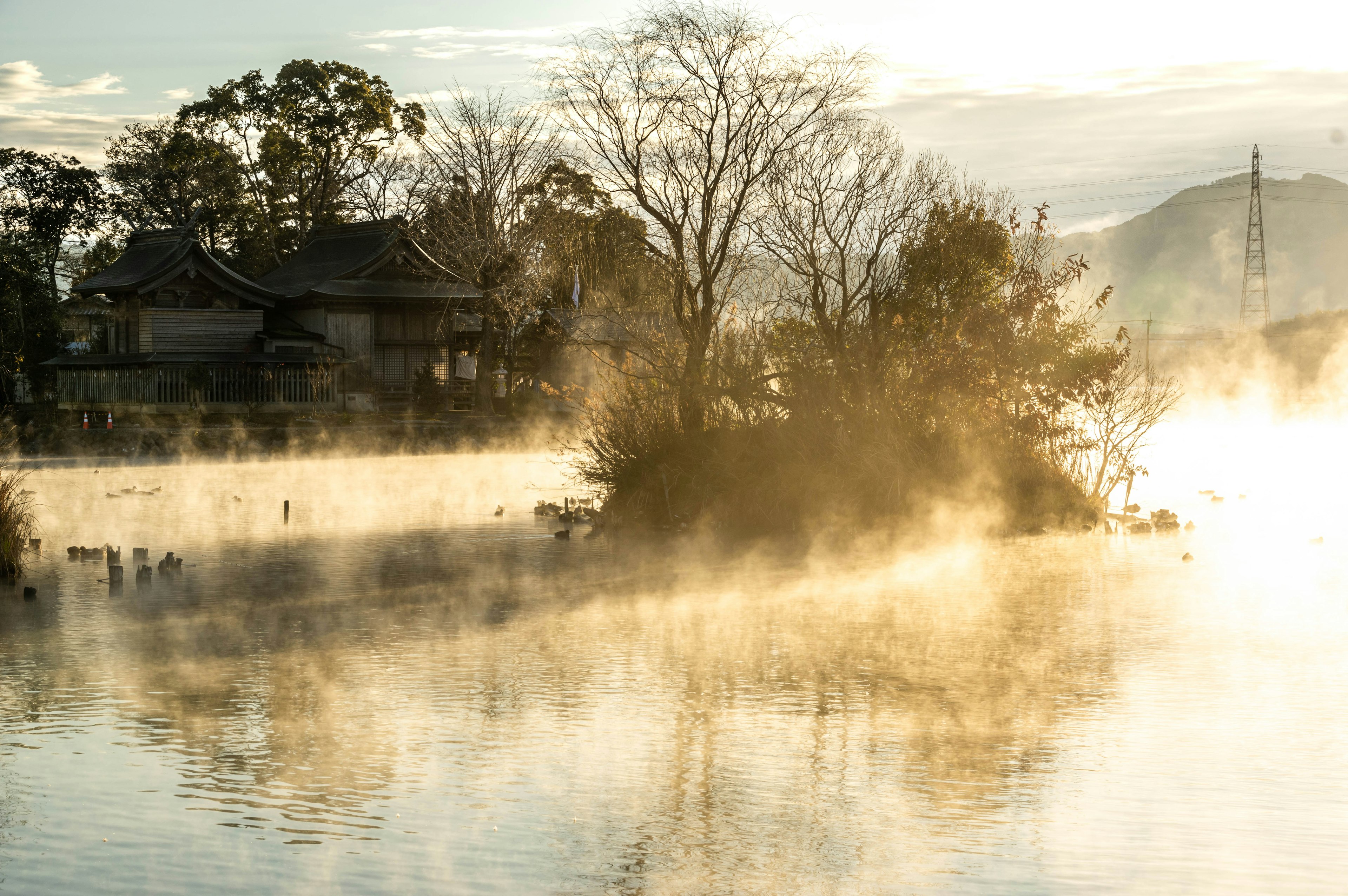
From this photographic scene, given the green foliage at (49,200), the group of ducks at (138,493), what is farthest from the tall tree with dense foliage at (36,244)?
the group of ducks at (138,493)

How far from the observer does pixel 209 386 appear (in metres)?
49.4

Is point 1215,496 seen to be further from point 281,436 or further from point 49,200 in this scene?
point 49,200

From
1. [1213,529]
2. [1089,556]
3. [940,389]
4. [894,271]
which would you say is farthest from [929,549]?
[894,271]

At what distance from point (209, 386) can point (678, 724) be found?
43.8 meters

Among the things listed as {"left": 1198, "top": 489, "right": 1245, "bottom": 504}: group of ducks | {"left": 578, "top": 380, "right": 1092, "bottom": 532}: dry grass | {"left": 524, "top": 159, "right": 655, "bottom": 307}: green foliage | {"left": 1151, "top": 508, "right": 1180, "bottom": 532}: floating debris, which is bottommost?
{"left": 1151, "top": 508, "right": 1180, "bottom": 532}: floating debris

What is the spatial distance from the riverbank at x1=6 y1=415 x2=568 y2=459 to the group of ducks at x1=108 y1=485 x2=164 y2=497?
1132 centimetres

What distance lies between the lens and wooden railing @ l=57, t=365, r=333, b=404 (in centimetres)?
4928

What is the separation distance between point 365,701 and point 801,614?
493 cm

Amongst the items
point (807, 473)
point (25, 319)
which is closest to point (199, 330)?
point (25, 319)

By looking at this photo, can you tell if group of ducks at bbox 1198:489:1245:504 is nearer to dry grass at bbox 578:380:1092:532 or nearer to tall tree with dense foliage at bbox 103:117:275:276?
dry grass at bbox 578:380:1092:532

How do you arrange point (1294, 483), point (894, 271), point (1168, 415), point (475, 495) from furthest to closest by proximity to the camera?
point (1168, 415), point (1294, 483), point (475, 495), point (894, 271)

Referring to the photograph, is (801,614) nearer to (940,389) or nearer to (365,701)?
(365,701)

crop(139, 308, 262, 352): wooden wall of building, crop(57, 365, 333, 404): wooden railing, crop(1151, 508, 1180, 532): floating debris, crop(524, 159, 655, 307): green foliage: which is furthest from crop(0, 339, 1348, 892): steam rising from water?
crop(139, 308, 262, 352): wooden wall of building

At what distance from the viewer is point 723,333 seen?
2216 centimetres
